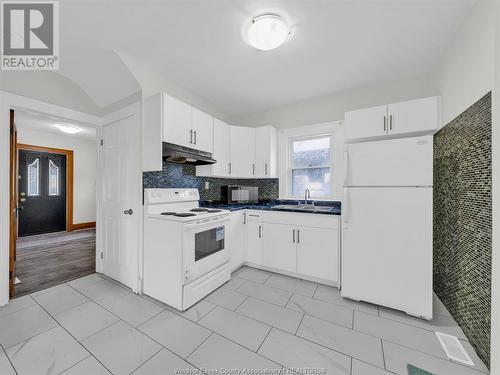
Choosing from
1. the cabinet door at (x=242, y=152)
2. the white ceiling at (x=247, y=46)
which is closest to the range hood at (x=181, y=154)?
the cabinet door at (x=242, y=152)

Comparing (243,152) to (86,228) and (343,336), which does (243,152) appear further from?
(86,228)

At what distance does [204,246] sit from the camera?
2.16 meters

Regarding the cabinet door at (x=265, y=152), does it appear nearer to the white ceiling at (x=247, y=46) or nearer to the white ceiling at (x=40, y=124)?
the white ceiling at (x=247, y=46)

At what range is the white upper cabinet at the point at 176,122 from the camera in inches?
82.7

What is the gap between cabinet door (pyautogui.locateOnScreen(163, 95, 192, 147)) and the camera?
210 centimetres

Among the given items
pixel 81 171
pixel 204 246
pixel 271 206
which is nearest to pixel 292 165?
pixel 271 206

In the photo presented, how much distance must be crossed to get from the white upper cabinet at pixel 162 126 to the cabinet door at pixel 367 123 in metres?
1.83

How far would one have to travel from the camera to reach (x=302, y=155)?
3330 mm

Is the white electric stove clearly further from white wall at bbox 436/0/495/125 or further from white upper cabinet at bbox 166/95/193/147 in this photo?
white wall at bbox 436/0/495/125

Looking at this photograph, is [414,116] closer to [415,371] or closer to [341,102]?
[341,102]

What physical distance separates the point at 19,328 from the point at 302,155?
12.1ft

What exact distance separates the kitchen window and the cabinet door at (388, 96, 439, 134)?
3.56ft

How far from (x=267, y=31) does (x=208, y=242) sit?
2082mm

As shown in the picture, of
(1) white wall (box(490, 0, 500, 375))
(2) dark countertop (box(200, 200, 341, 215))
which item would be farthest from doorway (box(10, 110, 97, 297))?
(1) white wall (box(490, 0, 500, 375))
